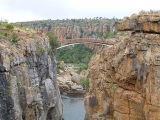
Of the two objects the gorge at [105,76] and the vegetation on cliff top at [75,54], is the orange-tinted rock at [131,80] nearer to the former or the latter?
the gorge at [105,76]

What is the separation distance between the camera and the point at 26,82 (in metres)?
19.8

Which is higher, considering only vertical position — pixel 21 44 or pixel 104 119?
pixel 21 44

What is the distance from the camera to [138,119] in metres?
14.8

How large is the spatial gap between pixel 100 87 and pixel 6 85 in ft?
18.8

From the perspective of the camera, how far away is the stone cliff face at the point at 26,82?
16.8 metres

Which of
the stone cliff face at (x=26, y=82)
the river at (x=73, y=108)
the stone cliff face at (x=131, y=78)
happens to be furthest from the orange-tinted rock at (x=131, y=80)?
the river at (x=73, y=108)

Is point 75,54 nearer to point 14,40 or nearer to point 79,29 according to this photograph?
point 79,29

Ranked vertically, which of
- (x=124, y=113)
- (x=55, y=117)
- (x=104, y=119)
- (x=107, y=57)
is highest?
(x=107, y=57)

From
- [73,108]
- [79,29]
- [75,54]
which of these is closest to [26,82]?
[73,108]

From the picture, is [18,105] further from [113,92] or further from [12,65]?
[113,92]

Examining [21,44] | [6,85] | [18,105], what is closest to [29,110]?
[18,105]

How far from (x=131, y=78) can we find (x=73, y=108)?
21.2 metres

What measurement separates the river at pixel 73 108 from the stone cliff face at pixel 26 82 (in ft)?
13.6

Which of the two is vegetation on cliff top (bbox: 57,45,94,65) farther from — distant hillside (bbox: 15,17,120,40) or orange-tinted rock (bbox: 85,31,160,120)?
orange-tinted rock (bbox: 85,31,160,120)
